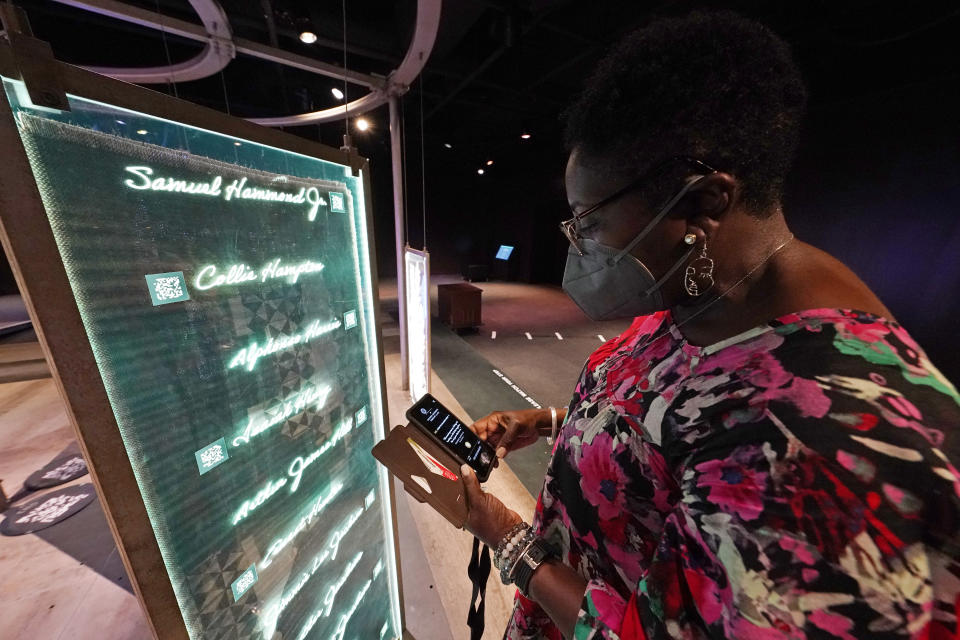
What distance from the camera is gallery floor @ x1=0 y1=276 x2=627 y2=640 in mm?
1531

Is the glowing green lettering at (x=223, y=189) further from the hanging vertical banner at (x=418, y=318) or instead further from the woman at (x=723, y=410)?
the hanging vertical banner at (x=418, y=318)

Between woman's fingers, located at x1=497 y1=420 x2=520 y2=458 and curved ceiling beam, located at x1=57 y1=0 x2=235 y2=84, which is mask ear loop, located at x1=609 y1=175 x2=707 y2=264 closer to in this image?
woman's fingers, located at x1=497 y1=420 x2=520 y2=458

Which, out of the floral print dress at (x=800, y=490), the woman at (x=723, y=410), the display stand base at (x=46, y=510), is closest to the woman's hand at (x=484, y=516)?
the woman at (x=723, y=410)

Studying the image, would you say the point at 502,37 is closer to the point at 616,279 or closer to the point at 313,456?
the point at 616,279

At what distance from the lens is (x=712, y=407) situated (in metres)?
0.49

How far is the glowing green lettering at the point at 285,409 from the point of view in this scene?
2.58 feet

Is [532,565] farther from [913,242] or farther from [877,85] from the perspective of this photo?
[877,85]

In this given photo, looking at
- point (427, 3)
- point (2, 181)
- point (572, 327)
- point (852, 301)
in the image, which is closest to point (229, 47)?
point (427, 3)

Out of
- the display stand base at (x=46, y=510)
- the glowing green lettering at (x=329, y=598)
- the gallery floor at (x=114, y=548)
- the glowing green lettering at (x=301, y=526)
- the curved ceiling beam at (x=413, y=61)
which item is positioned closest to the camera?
the glowing green lettering at (x=301, y=526)

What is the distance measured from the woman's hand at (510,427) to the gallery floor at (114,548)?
1044 mm

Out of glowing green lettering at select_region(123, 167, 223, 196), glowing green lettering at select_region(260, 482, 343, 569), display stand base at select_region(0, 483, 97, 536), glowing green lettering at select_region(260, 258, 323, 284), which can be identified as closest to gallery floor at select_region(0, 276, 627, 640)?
display stand base at select_region(0, 483, 97, 536)

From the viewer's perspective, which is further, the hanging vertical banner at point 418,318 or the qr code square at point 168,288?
the hanging vertical banner at point 418,318

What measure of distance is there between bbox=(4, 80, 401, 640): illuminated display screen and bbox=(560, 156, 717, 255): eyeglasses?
2.14ft

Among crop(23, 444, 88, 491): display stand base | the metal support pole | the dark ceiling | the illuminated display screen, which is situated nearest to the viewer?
the illuminated display screen
